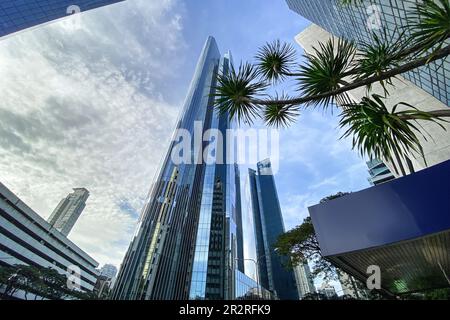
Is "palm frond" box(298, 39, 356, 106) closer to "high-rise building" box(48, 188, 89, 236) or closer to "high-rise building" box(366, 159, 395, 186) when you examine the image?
"high-rise building" box(366, 159, 395, 186)

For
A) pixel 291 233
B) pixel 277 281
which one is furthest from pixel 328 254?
pixel 277 281

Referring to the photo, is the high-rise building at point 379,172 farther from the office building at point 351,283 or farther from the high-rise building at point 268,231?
the office building at point 351,283

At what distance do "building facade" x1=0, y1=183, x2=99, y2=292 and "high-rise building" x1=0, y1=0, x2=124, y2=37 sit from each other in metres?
20.9

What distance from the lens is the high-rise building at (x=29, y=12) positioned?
57.8ft

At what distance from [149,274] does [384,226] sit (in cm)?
A: 4365

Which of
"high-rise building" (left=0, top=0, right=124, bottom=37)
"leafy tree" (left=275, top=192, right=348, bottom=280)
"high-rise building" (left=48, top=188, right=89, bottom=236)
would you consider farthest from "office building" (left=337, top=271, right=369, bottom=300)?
"high-rise building" (left=48, top=188, right=89, bottom=236)

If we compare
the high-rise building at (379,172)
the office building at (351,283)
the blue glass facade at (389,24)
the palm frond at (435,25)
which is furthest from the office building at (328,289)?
the high-rise building at (379,172)

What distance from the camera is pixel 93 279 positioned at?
179 feet

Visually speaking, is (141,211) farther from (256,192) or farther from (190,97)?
(256,192)

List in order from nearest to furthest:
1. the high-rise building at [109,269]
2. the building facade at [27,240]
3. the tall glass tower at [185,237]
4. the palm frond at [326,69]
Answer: the palm frond at [326,69] < the building facade at [27,240] < the tall glass tower at [185,237] < the high-rise building at [109,269]

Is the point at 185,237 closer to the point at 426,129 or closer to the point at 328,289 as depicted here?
the point at 328,289

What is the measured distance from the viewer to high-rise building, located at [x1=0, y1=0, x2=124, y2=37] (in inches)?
693

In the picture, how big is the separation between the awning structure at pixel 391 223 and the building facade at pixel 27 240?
3555 cm
